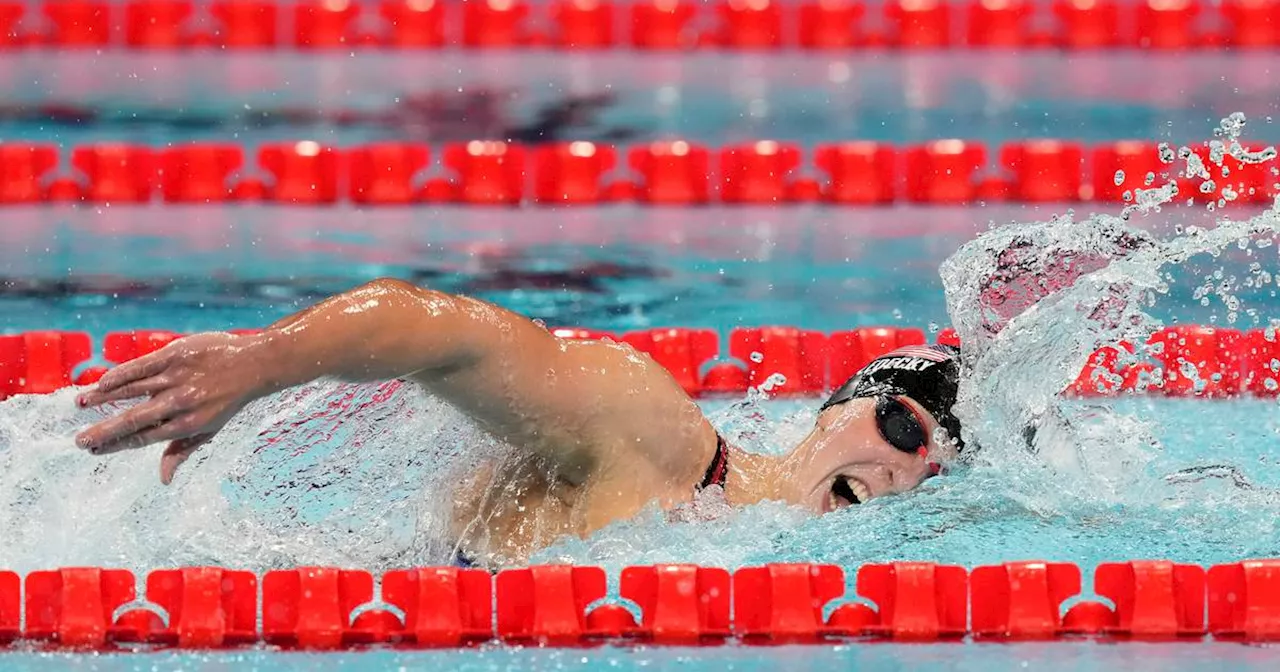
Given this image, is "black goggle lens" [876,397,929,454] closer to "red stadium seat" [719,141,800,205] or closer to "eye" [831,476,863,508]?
"eye" [831,476,863,508]

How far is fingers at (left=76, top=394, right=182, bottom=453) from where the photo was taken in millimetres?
1808

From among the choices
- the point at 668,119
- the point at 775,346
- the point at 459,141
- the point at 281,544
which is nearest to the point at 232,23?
the point at 459,141

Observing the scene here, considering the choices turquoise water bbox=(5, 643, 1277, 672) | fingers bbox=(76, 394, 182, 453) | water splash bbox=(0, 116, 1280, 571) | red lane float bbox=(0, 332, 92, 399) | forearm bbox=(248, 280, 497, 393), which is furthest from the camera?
red lane float bbox=(0, 332, 92, 399)

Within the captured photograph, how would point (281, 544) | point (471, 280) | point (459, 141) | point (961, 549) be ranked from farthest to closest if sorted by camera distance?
point (459, 141) < point (471, 280) < point (961, 549) < point (281, 544)

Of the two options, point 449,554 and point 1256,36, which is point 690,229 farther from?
point 449,554

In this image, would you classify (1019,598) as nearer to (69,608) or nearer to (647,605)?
(647,605)

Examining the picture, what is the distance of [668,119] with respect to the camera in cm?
504

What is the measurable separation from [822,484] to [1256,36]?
3.36 meters

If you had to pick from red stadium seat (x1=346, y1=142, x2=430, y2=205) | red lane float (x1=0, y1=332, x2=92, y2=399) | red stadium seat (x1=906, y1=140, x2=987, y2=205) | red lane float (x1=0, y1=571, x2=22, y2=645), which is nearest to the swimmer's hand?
red lane float (x1=0, y1=571, x2=22, y2=645)

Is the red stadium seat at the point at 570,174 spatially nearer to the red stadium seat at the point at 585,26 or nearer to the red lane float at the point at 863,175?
the red lane float at the point at 863,175

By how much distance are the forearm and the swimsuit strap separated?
51 centimetres

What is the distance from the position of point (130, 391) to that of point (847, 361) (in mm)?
2324

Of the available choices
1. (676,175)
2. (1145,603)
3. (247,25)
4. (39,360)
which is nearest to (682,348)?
(676,175)

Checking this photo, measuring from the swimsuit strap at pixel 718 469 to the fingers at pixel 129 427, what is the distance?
2.83 feet
